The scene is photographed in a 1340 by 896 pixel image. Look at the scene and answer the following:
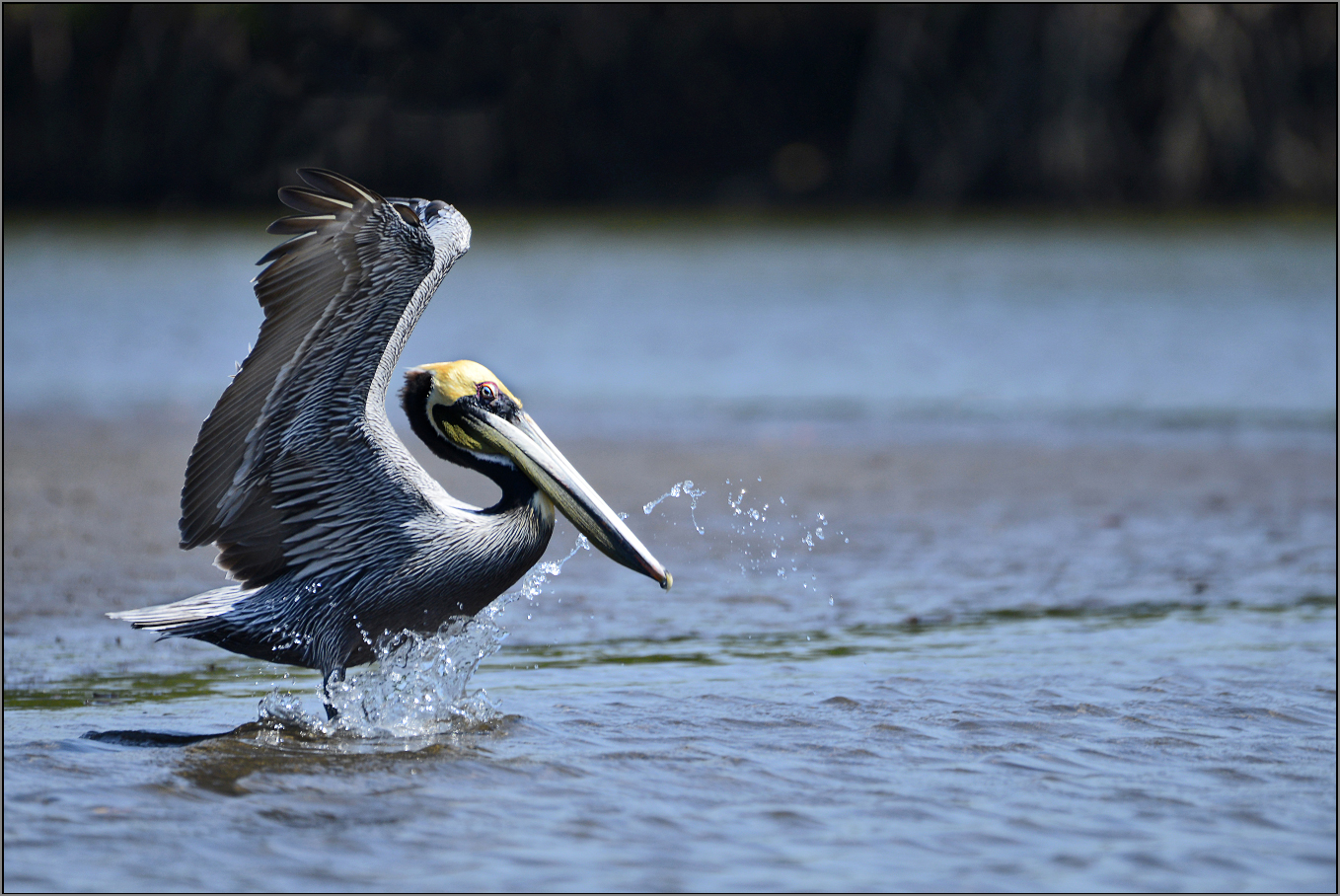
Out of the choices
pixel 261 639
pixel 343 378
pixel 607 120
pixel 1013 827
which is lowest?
pixel 1013 827

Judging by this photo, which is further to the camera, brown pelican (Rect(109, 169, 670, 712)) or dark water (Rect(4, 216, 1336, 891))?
brown pelican (Rect(109, 169, 670, 712))

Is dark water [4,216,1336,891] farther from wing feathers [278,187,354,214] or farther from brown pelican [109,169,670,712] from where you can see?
wing feathers [278,187,354,214]

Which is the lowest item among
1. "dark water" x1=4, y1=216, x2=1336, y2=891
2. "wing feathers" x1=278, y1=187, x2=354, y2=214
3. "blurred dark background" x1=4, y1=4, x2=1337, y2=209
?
"dark water" x1=4, y1=216, x2=1336, y2=891

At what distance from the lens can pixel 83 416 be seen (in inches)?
479

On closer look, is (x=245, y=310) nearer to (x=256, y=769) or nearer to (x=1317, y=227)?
(x=256, y=769)

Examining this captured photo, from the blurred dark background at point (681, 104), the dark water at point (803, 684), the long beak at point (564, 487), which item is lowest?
the dark water at point (803, 684)

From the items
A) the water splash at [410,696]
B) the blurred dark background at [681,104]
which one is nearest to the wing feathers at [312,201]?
the water splash at [410,696]

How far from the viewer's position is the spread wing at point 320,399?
4.54 m

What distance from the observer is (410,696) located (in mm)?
4977

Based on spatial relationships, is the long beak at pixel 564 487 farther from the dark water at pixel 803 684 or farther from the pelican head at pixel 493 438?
the dark water at pixel 803 684

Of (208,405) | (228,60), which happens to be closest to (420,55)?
(228,60)

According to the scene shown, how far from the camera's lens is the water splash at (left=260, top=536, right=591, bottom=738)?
486 centimetres

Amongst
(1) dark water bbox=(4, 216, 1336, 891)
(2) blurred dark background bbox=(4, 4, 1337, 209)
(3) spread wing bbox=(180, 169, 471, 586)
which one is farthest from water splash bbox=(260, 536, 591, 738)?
(2) blurred dark background bbox=(4, 4, 1337, 209)

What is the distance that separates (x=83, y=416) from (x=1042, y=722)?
9.17 meters
